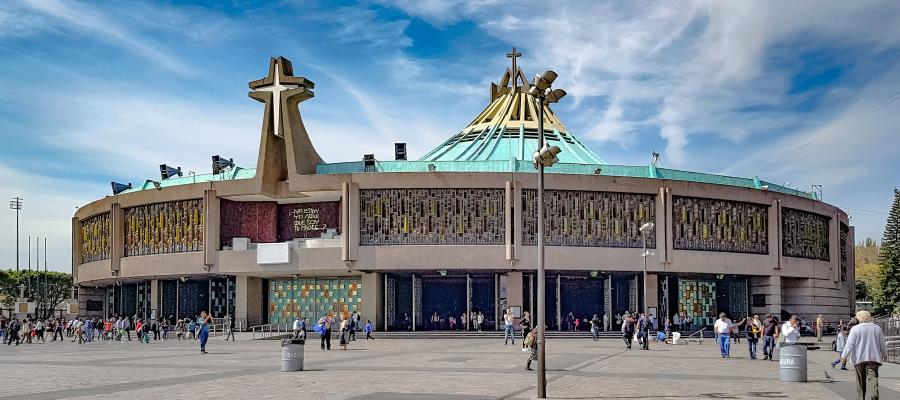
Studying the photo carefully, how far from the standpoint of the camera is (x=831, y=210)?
69125mm

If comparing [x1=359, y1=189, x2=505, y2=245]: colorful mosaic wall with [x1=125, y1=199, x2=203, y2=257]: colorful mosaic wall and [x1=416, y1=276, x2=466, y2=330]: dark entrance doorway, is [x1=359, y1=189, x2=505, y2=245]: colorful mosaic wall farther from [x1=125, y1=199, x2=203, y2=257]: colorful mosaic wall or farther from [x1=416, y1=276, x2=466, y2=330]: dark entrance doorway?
[x1=125, y1=199, x2=203, y2=257]: colorful mosaic wall

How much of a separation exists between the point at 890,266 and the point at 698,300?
81.1ft

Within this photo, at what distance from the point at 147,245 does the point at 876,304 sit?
198ft

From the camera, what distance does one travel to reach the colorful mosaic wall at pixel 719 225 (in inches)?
2354

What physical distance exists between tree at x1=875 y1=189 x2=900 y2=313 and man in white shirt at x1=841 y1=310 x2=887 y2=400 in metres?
67.1

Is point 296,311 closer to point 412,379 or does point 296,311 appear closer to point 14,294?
point 412,379

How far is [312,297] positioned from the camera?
6184 cm

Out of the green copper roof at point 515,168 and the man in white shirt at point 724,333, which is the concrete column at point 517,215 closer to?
the green copper roof at point 515,168

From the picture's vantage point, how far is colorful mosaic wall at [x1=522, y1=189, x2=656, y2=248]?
186 ft

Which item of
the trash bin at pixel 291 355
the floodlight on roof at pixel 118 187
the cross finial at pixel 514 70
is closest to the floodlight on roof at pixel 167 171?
the floodlight on roof at pixel 118 187

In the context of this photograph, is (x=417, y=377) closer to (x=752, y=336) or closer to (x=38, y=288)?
(x=752, y=336)

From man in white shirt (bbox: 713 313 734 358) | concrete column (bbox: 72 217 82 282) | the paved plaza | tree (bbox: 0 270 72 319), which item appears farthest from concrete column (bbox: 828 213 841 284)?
tree (bbox: 0 270 72 319)

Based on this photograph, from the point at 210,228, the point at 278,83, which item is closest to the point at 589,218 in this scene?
the point at 278,83

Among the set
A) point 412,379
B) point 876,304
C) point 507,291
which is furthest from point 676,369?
point 876,304
